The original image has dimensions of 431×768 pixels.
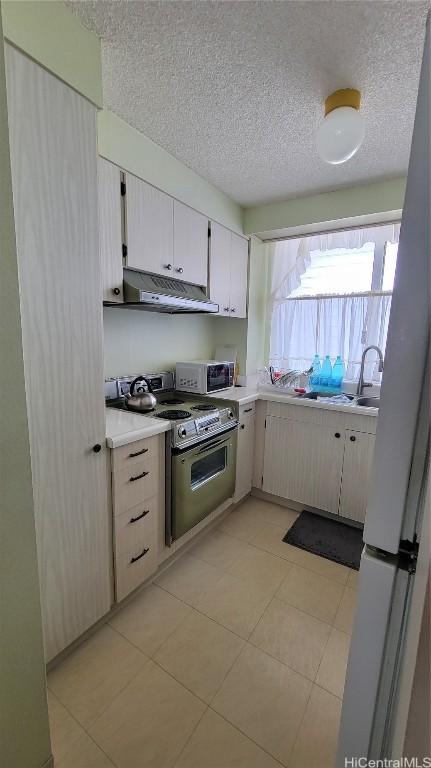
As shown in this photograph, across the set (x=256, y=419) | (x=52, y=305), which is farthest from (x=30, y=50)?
(x=256, y=419)

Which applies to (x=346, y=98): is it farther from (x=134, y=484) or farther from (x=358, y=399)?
(x=134, y=484)

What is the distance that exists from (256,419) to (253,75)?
204 centimetres

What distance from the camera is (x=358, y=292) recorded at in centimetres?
261

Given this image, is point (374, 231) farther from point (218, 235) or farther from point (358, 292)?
point (218, 235)

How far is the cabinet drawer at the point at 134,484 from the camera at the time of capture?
1.48 metres

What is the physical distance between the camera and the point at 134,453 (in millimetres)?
1536

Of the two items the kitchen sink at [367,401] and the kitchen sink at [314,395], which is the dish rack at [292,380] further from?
the kitchen sink at [367,401]

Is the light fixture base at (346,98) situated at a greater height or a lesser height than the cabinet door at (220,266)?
greater

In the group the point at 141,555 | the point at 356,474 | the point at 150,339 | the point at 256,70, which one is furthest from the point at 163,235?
the point at 356,474

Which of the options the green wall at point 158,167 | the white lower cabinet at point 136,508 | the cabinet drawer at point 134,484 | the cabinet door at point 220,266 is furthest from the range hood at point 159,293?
the cabinet drawer at point 134,484

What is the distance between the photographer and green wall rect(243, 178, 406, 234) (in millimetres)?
2209

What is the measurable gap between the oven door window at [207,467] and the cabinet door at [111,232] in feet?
3.53

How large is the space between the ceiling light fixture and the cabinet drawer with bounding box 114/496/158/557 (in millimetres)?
1852

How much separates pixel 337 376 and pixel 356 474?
0.84 m
